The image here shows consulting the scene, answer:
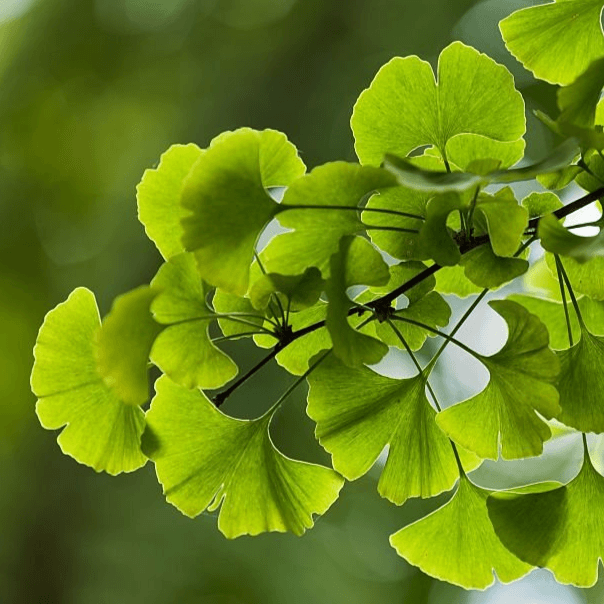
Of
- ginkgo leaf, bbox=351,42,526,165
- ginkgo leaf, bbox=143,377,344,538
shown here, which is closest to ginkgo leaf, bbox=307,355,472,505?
ginkgo leaf, bbox=143,377,344,538

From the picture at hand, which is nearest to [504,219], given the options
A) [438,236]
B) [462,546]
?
Result: [438,236]

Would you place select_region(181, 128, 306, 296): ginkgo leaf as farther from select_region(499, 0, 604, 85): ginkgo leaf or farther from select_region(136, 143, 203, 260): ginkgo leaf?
select_region(499, 0, 604, 85): ginkgo leaf

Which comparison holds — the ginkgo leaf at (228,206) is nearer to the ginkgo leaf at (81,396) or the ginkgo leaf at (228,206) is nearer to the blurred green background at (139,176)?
the ginkgo leaf at (81,396)

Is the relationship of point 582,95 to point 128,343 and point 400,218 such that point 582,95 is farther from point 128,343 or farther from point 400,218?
point 128,343

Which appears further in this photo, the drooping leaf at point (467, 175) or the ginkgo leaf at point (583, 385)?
the ginkgo leaf at point (583, 385)

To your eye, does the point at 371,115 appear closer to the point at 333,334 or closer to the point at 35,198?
the point at 333,334

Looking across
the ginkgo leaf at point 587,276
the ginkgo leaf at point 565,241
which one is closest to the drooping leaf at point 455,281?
the ginkgo leaf at point 587,276

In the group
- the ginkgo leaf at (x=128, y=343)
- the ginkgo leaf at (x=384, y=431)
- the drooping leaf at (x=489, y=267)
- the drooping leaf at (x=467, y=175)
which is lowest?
the ginkgo leaf at (x=384, y=431)

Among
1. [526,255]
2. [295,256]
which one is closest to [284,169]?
[295,256]
